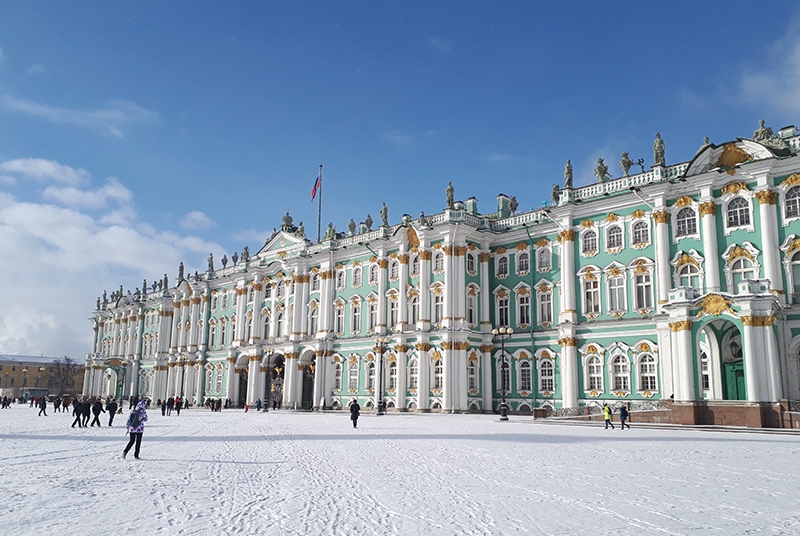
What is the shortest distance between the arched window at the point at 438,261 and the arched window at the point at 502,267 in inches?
167

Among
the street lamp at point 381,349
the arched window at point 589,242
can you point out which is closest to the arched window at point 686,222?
the arched window at point 589,242

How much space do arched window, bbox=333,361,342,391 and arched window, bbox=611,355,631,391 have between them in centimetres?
2438

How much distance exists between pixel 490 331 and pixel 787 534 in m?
40.3

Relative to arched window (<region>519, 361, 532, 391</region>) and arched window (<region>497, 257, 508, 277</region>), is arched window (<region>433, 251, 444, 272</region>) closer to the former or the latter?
arched window (<region>497, 257, 508, 277</region>)

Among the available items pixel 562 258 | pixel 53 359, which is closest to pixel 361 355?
pixel 562 258

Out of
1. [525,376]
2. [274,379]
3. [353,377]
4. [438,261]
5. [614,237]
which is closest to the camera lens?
[614,237]

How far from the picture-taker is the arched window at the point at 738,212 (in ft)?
120

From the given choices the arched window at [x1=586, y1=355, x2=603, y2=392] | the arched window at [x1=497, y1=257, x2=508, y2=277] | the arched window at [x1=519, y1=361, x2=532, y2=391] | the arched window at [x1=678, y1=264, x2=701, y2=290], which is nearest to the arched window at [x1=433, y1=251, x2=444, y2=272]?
the arched window at [x1=497, y1=257, x2=508, y2=277]

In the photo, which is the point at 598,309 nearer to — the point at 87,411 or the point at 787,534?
the point at 87,411

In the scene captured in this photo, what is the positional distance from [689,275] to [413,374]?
2131 centimetres

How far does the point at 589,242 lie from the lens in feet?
143

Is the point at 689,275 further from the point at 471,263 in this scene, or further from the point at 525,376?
the point at 471,263

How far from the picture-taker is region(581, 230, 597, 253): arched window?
4316cm

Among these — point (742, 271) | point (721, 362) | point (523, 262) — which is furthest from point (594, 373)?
point (742, 271)
